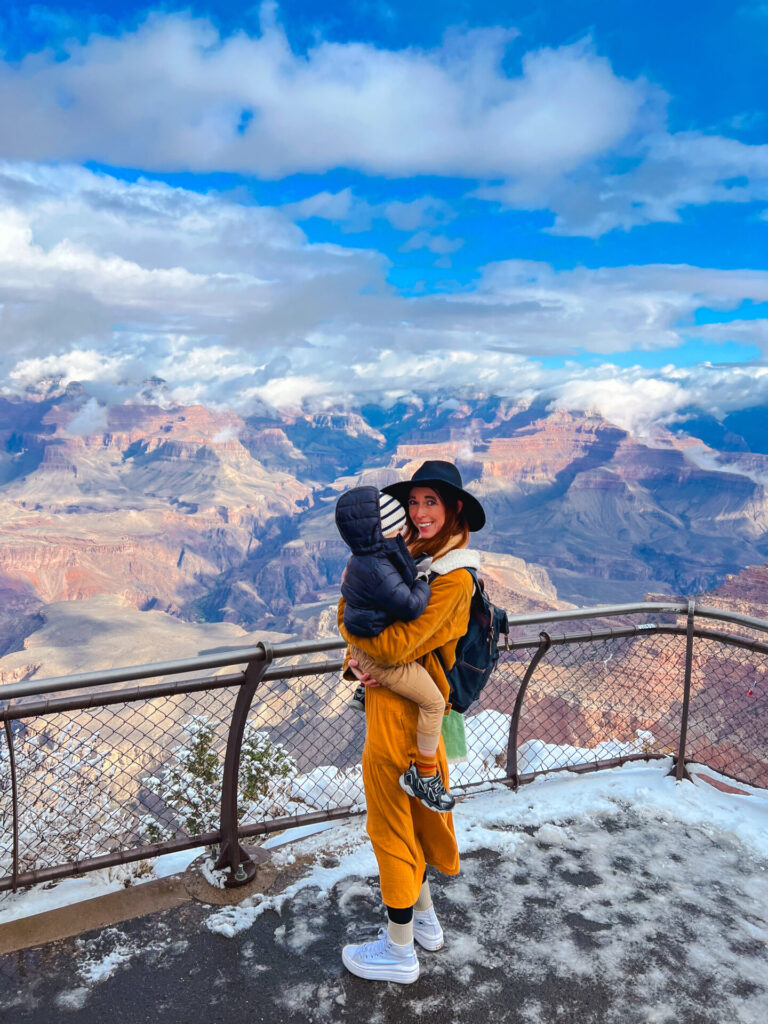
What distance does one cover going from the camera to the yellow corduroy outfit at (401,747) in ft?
7.86

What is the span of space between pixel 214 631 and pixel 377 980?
13915 centimetres

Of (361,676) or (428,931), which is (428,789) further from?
(428,931)

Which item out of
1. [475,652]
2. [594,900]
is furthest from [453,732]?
[594,900]

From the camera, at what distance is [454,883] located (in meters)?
3.25

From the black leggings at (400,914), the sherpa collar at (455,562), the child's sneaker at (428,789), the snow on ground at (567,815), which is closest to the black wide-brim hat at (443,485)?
the sherpa collar at (455,562)

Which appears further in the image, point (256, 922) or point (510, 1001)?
point (256, 922)

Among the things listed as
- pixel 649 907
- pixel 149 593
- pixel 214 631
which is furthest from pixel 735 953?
pixel 149 593

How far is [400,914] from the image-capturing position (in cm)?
259

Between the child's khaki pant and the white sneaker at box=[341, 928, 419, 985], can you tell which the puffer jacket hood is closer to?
the child's khaki pant

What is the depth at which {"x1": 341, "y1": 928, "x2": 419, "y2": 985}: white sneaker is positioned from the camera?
103 inches

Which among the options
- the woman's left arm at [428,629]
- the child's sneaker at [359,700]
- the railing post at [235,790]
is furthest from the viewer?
the railing post at [235,790]

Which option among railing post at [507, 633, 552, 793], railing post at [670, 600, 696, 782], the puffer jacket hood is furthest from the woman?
railing post at [670, 600, 696, 782]

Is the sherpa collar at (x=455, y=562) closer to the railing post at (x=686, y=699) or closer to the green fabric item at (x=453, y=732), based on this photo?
the green fabric item at (x=453, y=732)

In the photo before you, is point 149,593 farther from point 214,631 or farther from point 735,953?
point 735,953
